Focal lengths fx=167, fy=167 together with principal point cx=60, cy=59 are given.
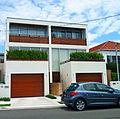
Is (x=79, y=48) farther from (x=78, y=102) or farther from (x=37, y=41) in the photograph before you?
(x=78, y=102)

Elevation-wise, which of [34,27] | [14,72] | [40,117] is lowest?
[40,117]

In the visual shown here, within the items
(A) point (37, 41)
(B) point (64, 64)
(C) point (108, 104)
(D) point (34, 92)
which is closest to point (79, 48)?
(B) point (64, 64)

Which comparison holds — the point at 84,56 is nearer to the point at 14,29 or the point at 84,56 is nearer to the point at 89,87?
the point at 89,87

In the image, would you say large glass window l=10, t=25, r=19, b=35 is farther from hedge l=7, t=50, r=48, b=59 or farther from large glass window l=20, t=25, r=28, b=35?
hedge l=7, t=50, r=48, b=59

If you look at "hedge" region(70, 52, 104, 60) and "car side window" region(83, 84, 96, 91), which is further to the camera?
"hedge" region(70, 52, 104, 60)

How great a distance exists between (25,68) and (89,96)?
8159mm

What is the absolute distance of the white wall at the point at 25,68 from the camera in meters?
15.4

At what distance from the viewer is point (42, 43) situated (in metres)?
19.9

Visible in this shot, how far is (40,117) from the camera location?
7812mm

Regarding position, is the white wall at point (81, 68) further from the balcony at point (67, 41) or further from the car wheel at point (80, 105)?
the car wheel at point (80, 105)

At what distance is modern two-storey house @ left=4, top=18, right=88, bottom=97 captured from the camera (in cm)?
1598

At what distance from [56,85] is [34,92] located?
2.32 m

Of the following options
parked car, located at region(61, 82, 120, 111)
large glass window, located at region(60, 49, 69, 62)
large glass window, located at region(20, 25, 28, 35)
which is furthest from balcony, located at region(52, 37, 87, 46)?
parked car, located at region(61, 82, 120, 111)

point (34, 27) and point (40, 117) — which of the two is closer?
point (40, 117)
